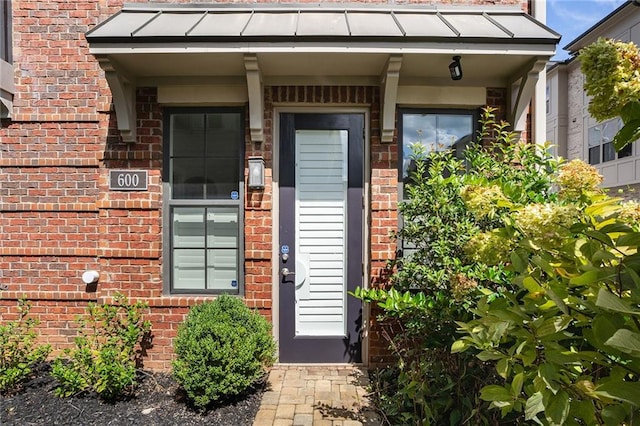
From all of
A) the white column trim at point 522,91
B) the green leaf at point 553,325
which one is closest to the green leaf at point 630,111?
the green leaf at point 553,325

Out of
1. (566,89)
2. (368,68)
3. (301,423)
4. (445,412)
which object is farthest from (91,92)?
(566,89)

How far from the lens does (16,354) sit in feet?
10.4

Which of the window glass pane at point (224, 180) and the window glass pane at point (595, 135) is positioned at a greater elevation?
the window glass pane at point (595, 135)

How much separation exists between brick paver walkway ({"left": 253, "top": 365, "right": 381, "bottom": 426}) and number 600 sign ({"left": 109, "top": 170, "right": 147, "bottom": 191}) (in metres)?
2.17

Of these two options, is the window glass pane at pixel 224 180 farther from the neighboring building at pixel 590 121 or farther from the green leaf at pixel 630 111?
the neighboring building at pixel 590 121

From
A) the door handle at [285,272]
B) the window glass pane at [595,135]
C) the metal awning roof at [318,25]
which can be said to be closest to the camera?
the metal awning roof at [318,25]

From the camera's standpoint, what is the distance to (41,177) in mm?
3523

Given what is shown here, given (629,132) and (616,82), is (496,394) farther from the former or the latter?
(616,82)

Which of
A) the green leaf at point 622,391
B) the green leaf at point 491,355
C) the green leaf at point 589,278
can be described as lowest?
the green leaf at point 491,355

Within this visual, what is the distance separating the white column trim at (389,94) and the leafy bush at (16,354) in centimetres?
361

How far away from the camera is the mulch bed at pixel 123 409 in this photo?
2748 millimetres

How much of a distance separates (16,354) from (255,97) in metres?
3.04

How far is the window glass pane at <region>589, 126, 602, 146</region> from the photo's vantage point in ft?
42.4

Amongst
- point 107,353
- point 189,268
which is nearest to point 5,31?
point 189,268
